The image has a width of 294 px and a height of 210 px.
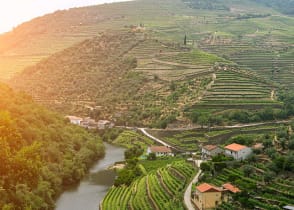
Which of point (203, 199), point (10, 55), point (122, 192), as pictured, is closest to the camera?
point (203, 199)

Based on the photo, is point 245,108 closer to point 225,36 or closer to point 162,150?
point 162,150

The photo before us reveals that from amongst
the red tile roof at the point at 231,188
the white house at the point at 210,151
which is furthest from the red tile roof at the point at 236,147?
the white house at the point at 210,151

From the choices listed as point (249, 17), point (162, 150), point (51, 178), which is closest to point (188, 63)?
point (162, 150)

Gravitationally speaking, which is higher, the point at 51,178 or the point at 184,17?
the point at 184,17

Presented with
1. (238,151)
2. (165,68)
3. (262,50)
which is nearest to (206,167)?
(238,151)

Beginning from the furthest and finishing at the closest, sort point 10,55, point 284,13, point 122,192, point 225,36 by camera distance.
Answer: point 284,13
point 10,55
point 225,36
point 122,192
